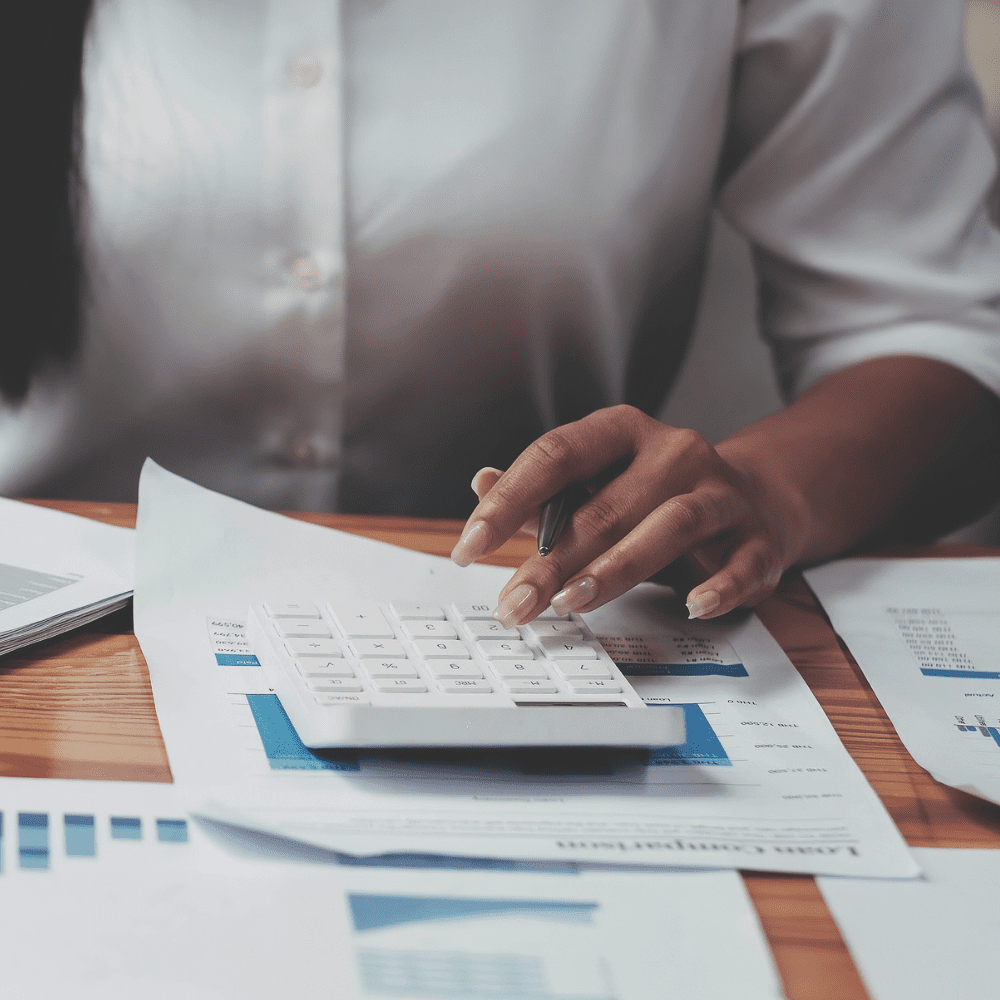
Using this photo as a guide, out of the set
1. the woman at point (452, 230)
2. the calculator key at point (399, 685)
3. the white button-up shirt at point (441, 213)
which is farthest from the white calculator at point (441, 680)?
the white button-up shirt at point (441, 213)

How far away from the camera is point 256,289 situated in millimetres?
706

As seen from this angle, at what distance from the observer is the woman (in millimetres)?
660

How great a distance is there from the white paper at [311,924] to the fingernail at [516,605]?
0.13 metres

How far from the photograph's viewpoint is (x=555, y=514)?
44 cm

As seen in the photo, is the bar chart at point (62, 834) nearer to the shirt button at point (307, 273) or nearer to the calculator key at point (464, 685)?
the calculator key at point (464, 685)

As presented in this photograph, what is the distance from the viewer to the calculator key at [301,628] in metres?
0.37

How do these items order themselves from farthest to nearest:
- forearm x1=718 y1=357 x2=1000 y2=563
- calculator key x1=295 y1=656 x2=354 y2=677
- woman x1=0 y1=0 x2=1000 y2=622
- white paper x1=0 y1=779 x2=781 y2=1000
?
woman x1=0 y1=0 x2=1000 y2=622
forearm x1=718 y1=357 x2=1000 y2=563
calculator key x1=295 y1=656 x2=354 y2=677
white paper x1=0 y1=779 x2=781 y2=1000

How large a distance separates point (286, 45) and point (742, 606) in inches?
17.6

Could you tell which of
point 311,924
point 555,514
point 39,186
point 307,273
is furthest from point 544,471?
point 39,186

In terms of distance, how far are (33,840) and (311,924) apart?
8 centimetres

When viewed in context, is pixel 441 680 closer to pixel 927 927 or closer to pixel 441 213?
pixel 927 927

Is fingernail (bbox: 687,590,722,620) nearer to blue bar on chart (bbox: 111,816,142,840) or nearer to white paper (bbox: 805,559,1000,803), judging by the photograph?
white paper (bbox: 805,559,1000,803)

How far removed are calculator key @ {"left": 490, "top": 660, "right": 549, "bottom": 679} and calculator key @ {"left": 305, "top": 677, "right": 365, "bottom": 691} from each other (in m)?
0.05

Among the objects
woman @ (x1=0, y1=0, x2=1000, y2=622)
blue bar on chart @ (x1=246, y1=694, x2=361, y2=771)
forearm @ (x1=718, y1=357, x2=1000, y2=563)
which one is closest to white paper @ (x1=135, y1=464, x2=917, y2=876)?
blue bar on chart @ (x1=246, y1=694, x2=361, y2=771)
